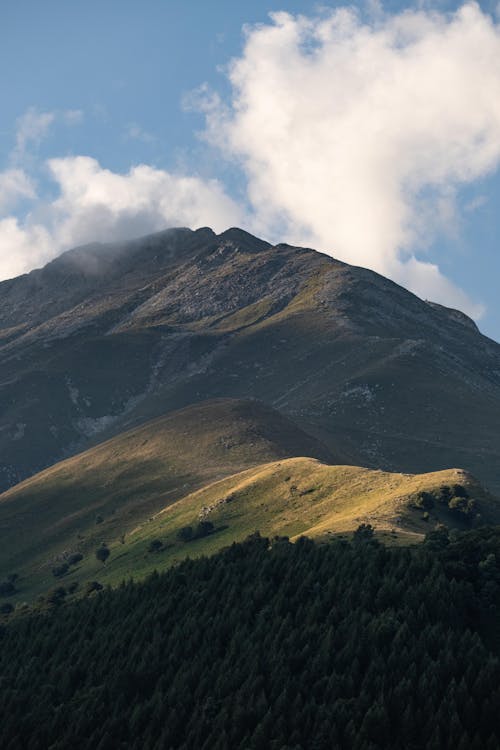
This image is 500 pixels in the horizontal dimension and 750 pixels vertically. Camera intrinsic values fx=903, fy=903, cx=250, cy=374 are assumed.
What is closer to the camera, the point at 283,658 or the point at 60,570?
the point at 283,658

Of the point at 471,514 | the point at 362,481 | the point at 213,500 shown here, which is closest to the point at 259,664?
the point at 471,514

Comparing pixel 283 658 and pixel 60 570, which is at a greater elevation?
pixel 60 570

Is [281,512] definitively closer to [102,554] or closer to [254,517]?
[254,517]

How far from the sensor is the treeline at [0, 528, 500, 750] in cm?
7325

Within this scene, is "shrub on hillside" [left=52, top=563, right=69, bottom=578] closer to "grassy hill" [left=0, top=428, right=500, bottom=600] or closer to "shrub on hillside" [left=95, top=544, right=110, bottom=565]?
"grassy hill" [left=0, top=428, right=500, bottom=600]

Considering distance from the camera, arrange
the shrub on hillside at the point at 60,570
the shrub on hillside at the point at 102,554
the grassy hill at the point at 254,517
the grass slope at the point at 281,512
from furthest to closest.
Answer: the shrub on hillside at the point at 60,570 < the shrub on hillside at the point at 102,554 < the grassy hill at the point at 254,517 < the grass slope at the point at 281,512

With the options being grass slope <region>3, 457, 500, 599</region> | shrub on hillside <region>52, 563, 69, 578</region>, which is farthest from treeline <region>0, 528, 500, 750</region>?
shrub on hillside <region>52, 563, 69, 578</region>

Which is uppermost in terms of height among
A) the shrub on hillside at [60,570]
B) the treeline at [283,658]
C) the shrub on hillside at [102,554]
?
the shrub on hillside at [102,554]

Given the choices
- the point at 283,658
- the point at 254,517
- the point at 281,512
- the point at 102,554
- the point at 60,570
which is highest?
the point at 254,517

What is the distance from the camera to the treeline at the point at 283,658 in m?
73.2

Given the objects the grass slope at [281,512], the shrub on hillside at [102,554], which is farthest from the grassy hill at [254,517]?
the shrub on hillside at [102,554]

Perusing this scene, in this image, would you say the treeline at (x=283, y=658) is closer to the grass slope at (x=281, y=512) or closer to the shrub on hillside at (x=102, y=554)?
the grass slope at (x=281, y=512)

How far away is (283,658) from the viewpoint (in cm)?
8438

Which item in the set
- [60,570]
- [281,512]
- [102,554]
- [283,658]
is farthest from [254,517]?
[283,658]
